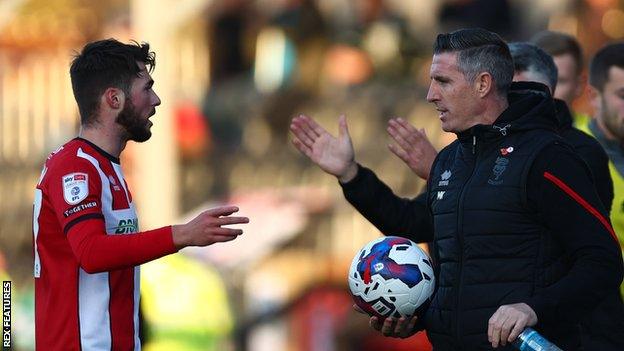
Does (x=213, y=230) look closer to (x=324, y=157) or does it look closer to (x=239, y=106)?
(x=324, y=157)

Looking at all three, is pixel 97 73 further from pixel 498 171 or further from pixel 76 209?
pixel 498 171

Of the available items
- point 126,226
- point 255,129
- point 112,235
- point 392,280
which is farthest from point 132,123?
point 255,129

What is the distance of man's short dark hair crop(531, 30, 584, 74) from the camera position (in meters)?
6.85

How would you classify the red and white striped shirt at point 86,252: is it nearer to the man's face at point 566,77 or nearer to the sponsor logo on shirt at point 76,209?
the sponsor logo on shirt at point 76,209

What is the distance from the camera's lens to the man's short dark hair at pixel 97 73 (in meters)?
5.18

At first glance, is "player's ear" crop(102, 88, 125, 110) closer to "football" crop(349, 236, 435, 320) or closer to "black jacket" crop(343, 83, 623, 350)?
"football" crop(349, 236, 435, 320)

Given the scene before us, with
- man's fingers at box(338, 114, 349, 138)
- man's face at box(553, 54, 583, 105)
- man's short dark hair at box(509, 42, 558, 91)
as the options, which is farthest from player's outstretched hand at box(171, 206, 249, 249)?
man's face at box(553, 54, 583, 105)

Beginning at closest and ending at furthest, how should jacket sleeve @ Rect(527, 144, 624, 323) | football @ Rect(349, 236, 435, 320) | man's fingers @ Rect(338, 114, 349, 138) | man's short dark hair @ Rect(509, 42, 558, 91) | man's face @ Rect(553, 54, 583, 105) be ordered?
jacket sleeve @ Rect(527, 144, 624, 323)
football @ Rect(349, 236, 435, 320)
man's fingers @ Rect(338, 114, 349, 138)
man's short dark hair @ Rect(509, 42, 558, 91)
man's face @ Rect(553, 54, 583, 105)

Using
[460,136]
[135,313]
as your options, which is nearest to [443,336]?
[460,136]

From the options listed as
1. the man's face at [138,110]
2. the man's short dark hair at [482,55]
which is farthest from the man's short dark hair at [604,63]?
the man's face at [138,110]

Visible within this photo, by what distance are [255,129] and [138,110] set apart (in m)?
9.10

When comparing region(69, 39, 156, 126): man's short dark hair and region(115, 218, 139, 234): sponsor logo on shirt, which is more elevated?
region(69, 39, 156, 126): man's short dark hair

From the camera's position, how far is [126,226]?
16.8ft

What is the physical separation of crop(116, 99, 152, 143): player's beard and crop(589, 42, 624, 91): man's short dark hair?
7.36 feet
